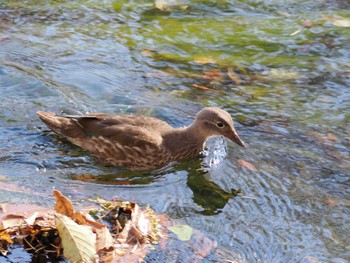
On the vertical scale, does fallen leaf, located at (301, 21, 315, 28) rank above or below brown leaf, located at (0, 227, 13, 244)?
below

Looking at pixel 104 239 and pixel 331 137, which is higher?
pixel 104 239

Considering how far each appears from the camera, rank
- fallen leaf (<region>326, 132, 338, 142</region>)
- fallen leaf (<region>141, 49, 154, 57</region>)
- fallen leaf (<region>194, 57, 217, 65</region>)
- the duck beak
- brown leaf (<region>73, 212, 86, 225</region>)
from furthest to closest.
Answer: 1. fallen leaf (<region>141, 49, 154, 57</region>)
2. fallen leaf (<region>194, 57, 217, 65</region>)
3. fallen leaf (<region>326, 132, 338, 142</region>)
4. the duck beak
5. brown leaf (<region>73, 212, 86, 225</region>)

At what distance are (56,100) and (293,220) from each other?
347 centimetres

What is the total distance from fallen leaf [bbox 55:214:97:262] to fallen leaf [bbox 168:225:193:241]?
85 centimetres

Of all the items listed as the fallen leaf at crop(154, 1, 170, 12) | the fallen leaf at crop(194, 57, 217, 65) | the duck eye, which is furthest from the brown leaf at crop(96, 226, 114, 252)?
the fallen leaf at crop(154, 1, 170, 12)

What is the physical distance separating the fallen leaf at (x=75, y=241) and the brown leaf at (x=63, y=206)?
0.21m

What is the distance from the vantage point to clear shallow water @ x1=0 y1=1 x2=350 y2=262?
6230 mm

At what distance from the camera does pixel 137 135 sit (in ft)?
→ 25.5

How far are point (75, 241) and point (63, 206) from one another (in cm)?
44

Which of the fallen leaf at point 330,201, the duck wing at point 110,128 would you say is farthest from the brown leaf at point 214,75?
the fallen leaf at point 330,201

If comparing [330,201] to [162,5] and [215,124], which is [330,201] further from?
[162,5]

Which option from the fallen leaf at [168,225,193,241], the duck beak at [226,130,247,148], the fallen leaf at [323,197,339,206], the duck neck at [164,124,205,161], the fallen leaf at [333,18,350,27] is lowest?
the duck neck at [164,124,205,161]

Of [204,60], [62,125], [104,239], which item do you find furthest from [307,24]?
[104,239]

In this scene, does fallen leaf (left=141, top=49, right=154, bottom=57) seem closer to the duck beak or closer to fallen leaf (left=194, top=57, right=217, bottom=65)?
fallen leaf (left=194, top=57, right=217, bottom=65)
